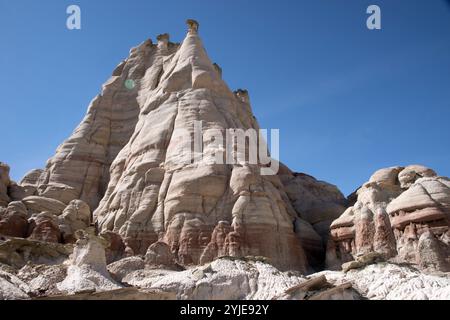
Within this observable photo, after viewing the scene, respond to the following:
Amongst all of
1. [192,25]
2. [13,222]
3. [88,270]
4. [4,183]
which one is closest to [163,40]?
[192,25]

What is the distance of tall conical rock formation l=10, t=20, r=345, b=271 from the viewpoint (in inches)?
1411

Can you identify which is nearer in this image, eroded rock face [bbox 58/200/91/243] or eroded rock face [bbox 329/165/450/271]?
eroded rock face [bbox 329/165/450/271]

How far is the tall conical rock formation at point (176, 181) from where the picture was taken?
35.8m

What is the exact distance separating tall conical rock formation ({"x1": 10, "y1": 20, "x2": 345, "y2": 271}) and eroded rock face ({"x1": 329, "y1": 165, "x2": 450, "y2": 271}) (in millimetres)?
3434

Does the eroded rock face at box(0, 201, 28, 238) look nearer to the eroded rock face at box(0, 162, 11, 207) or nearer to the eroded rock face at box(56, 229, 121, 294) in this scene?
the eroded rock face at box(0, 162, 11, 207)

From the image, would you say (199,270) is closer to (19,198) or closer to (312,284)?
(312,284)

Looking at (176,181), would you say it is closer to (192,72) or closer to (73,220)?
(73,220)

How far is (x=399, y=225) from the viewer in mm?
34438

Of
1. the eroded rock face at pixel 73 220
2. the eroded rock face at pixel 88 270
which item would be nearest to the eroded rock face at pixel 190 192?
the eroded rock face at pixel 73 220

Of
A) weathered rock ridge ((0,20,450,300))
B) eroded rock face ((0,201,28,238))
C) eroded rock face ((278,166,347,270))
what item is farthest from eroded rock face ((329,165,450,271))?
eroded rock face ((0,201,28,238))

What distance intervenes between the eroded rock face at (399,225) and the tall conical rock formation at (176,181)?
135 inches

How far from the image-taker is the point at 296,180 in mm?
50219

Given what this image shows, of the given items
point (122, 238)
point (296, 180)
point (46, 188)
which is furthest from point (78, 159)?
point (296, 180)

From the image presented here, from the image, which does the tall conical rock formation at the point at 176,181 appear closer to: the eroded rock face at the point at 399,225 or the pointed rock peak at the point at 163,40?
the pointed rock peak at the point at 163,40
